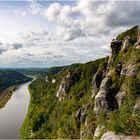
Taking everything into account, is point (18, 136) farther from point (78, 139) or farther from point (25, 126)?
point (78, 139)

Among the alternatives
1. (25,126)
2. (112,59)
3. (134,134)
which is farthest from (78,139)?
(25,126)

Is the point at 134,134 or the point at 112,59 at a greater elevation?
the point at 112,59

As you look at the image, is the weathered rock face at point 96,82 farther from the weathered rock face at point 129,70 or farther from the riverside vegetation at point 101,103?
the weathered rock face at point 129,70

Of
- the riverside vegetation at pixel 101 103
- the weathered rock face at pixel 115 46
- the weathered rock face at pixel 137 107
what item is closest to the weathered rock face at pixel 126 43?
the riverside vegetation at pixel 101 103

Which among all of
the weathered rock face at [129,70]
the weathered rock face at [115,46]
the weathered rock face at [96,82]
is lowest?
the weathered rock face at [96,82]

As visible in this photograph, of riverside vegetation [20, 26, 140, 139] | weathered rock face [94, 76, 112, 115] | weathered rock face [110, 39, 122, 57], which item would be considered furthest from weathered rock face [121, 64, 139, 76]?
weathered rock face [110, 39, 122, 57]

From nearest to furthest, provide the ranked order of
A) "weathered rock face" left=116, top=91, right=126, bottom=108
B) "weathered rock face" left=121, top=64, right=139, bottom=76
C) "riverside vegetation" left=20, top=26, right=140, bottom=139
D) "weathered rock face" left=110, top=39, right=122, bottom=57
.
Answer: "riverside vegetation" left=20, top=26, right=140, bottom=139, "weathered rock face" left=116, top=91, right=126, bottom=108, "weathered rock face" left=121, top=64, right=139, bottom=76, "weathered rock face" left=110, top=39, right=122, bottom=57

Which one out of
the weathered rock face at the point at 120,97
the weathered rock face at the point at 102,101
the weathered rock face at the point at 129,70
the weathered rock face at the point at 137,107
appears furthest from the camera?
the weathered rock face at the point at 102,101

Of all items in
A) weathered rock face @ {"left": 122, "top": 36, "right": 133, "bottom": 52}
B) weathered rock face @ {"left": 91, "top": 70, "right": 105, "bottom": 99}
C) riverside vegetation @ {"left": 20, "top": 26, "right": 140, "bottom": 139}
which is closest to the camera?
riverside vegetation @ {"left": 20, "top": 26, "right": 140, "bottom": 139}

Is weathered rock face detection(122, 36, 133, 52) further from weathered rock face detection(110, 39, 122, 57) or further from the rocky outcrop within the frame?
A: weathered rock face detection(110, 39, 122, 57)
